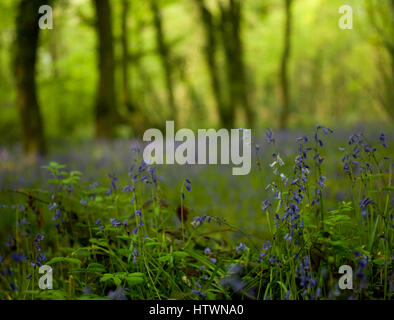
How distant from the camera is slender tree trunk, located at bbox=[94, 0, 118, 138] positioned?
11.5m

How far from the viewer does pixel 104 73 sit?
11.6 meters

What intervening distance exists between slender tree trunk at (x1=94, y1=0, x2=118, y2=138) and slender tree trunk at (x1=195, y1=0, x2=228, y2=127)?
309cm

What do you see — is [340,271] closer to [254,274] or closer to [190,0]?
[254,274]

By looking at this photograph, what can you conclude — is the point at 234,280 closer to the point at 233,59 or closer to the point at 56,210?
the point at 56,210

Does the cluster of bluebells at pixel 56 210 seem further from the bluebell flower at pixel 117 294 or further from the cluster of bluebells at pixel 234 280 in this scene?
the cluster of bluebells at pixel 234 280

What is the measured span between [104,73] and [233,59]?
414 centimetres

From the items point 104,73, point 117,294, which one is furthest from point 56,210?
point 104,73

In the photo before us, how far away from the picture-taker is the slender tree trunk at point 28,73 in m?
7.57

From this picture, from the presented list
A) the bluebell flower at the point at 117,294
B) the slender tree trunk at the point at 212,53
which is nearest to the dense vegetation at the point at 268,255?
the bluebell flower at the point at 117,294

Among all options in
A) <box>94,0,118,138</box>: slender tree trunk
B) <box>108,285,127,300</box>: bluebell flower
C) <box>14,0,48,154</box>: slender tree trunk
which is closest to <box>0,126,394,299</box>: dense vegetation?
<box>108,285,127,300</box>: bluebell flower

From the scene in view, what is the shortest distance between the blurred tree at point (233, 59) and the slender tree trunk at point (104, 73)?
373 centimetres

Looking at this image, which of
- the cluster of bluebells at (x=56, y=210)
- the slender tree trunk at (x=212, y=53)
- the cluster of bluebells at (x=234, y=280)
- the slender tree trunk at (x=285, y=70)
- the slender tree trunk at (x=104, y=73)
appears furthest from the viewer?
the slender tree trunk at (x=285, y=70)

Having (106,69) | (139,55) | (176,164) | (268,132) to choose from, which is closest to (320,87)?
(139,55)
